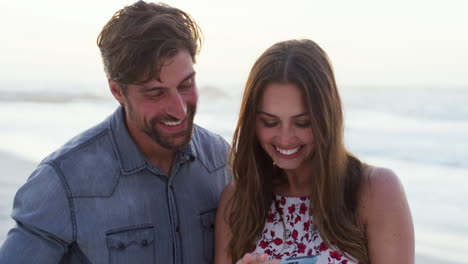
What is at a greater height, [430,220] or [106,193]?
[106,193]

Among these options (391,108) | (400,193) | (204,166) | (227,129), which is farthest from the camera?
(391,108)

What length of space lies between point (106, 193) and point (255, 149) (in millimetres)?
749

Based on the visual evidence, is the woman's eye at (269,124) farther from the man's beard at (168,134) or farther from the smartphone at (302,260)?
the smartphone at (302,260)

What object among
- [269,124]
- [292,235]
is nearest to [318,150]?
[269,124]

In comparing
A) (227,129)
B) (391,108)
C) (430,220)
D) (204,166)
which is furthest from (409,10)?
(204,166)

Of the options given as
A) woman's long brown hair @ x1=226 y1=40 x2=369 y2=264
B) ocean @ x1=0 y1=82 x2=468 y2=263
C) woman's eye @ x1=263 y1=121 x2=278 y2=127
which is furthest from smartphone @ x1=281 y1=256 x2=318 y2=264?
ocean @ x1=0 y1=82 x2=468 y2=263

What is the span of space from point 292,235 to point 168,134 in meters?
0.76

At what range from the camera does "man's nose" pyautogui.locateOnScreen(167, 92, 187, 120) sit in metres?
3.38

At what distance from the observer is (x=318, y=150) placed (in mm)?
3275

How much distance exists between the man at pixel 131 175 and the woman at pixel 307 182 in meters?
0.28

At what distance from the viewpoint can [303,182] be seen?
3.57m

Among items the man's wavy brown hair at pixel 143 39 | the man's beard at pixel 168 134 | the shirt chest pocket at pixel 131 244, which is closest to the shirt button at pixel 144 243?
the shirt chest pocket at pixel 131 244

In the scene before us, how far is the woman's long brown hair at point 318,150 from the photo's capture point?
3238 mm

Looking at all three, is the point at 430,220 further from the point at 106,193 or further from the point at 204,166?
the point at 106,193
